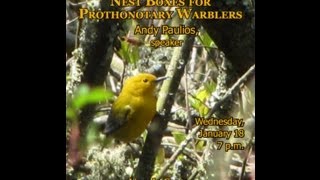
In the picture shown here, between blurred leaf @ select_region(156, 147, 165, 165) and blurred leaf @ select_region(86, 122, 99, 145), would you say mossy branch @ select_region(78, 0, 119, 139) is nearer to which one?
blurred leaf @ select_region(86, 122, 99, 145)

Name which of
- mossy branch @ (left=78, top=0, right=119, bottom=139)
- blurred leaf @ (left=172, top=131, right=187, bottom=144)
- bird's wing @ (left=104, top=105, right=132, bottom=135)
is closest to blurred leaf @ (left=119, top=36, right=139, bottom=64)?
mossy branch @ (left=78, top=0, right=119, bottom=139)

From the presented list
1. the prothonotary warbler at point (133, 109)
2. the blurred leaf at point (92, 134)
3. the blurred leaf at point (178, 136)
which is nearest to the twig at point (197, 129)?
the blurred leaf at point (178, 136)

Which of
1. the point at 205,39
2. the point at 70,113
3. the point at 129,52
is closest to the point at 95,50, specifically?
the point at 129,52

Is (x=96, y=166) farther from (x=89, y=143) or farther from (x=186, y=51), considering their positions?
(x=186, y=51)

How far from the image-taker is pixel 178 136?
2.59 m

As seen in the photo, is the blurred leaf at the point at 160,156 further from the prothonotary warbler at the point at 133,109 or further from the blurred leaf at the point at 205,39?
the blurred leaf at the point at 205,39

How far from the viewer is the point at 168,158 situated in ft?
8.55

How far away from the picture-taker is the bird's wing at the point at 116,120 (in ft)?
8.45

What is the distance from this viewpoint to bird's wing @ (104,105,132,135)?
258cm

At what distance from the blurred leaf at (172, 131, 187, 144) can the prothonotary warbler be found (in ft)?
0.30

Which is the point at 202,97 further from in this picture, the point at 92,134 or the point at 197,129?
the point at 92,134

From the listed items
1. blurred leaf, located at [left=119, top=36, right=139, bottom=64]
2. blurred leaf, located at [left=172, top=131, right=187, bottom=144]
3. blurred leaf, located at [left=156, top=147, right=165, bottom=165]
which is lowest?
blurred leaf, located at [left=156, top=147, right=165, bottom=165]

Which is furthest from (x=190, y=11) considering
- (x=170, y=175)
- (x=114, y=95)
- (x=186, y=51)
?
(x=170, y=175)

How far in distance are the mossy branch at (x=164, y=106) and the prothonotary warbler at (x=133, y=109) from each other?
26mm
